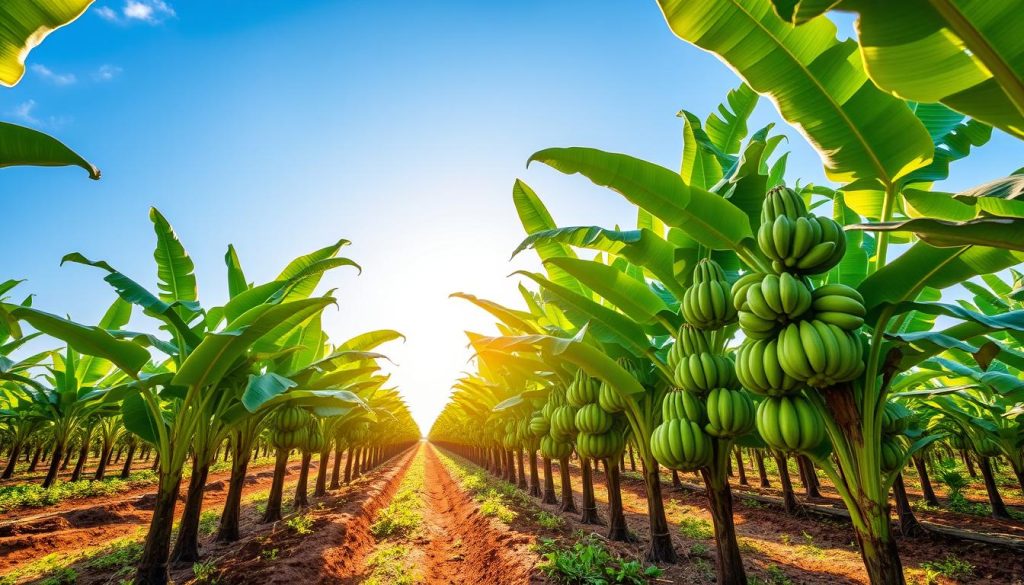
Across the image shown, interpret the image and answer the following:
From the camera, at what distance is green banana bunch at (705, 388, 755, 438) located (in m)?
3.35

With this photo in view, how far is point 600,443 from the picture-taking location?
5605 mm

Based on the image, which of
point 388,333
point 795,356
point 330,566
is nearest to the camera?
point 795,356

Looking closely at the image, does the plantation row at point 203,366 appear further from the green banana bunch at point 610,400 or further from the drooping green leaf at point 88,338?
the green banana bunch at point 610,400

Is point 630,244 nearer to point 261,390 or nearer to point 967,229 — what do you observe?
point 967,229

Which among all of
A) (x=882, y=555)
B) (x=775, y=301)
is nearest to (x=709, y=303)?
(x=775, y=301)

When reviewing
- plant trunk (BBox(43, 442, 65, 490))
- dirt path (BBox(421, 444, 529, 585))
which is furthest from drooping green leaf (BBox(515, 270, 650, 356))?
plant trunk (BBox(43, 442, 65, 490))

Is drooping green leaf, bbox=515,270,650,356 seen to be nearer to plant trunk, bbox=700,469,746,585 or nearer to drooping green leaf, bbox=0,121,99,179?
plant trunk, bbox=700,469,746,585

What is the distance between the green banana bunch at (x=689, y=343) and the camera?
381 centimetres

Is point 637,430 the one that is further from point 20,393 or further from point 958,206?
point 20,393

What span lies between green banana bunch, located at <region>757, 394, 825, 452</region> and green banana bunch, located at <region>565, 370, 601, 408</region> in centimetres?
263

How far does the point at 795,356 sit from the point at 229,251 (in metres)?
7.67

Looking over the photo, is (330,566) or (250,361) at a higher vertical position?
(250,361)

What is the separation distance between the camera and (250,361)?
5480 mm

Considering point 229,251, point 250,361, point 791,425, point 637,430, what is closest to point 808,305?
point 791,425
